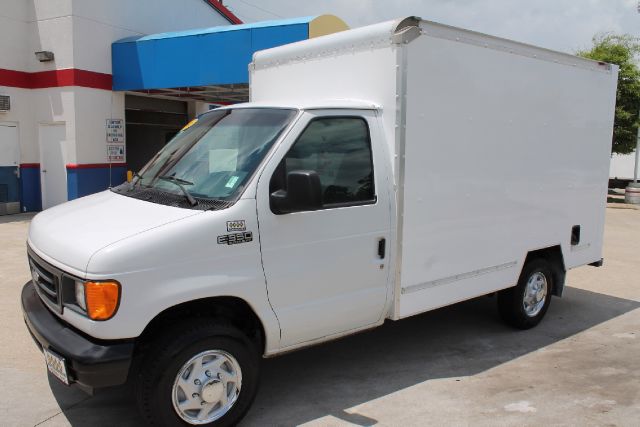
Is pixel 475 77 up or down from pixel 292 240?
up

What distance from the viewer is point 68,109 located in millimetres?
14008

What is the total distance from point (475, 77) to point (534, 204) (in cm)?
150

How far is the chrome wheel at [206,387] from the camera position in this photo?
11.6 ft

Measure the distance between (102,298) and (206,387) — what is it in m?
0.88

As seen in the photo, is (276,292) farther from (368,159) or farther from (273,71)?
(273,71)

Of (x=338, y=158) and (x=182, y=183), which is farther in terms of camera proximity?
(x=338, y=158)

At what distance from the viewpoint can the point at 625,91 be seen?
21.0m

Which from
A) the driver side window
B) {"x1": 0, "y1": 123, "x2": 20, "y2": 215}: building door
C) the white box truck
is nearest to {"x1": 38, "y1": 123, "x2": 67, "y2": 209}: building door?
{"x1": 0, "y1": 123, "x2": 20, "y2": 215}: building door

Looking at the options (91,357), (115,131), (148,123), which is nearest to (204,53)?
(115,131)

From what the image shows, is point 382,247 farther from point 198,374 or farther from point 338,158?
point 198,374

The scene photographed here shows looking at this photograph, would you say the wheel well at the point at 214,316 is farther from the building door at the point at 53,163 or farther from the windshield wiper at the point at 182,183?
the building door at the point at 53,163

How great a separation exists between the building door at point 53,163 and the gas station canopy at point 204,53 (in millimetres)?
1884

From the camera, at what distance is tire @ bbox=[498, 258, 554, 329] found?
19.1 feet

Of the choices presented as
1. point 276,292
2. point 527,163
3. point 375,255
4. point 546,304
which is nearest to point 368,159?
point 375,255
